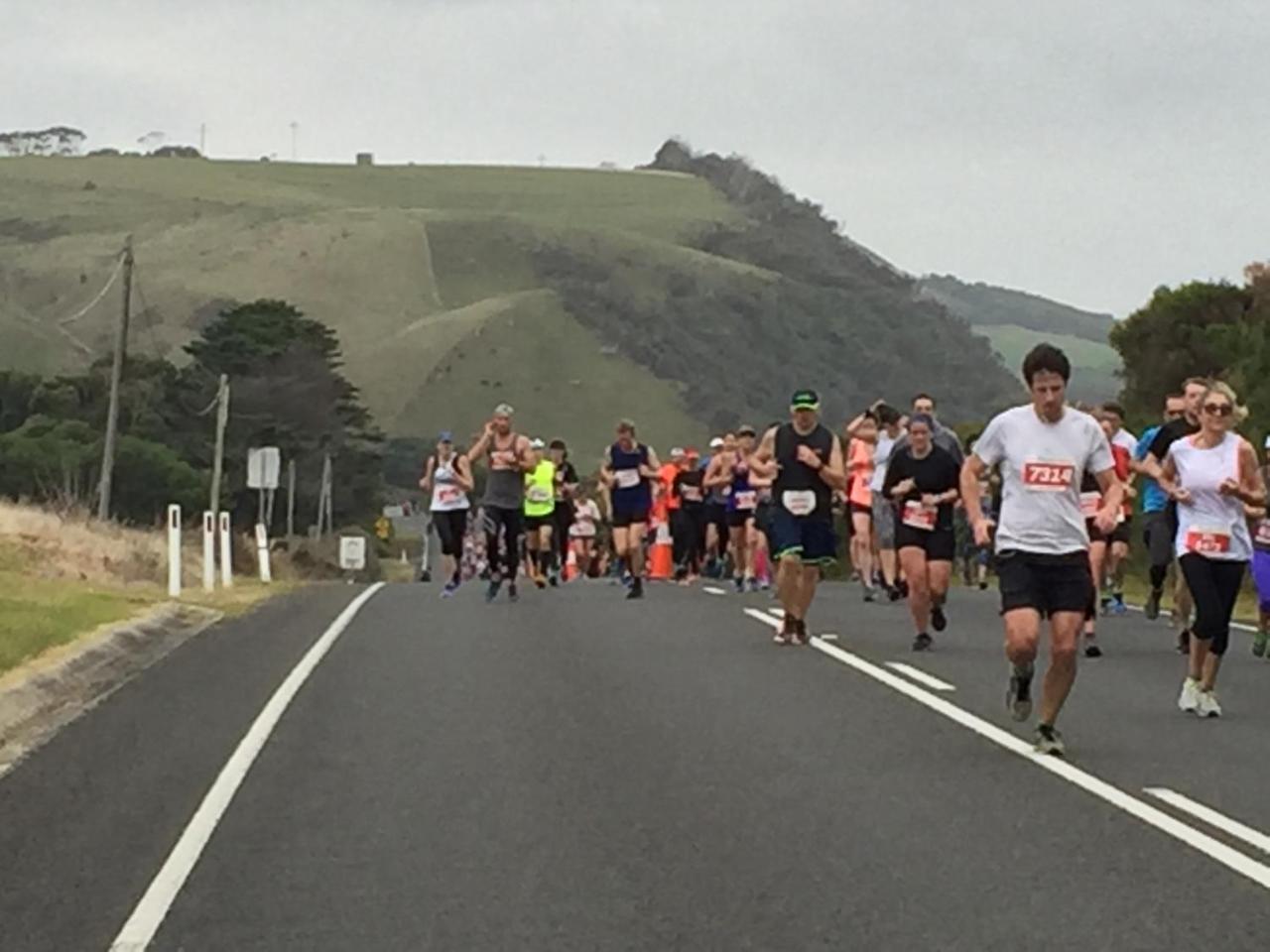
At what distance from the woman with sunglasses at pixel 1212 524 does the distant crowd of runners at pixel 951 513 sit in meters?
0.01

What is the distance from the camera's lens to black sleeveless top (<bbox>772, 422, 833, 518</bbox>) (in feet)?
59.9

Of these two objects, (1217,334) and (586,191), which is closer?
(1217,334)

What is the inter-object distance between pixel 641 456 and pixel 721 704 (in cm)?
1169

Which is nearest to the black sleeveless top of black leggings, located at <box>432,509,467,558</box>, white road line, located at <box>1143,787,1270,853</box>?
white road line, located at <box>1143,787,1270,853</box>

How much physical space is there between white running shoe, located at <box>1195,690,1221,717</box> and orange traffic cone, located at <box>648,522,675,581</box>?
64.4 ft

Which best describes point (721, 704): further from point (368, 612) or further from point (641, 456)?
point (641, 456)

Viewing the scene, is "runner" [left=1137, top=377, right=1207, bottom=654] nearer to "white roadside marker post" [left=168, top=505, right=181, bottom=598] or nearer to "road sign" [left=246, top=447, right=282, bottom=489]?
"white roadside marker post" [left=168, top=505, right=181, bottom=598]

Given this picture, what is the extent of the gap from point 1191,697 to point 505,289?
139938mm

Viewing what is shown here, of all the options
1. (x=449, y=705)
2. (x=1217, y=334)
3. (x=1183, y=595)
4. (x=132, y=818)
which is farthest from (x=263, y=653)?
(x=1217, y=334)

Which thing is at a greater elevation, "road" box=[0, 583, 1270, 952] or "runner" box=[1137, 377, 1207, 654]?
"runner" box=[1137, 377, 1207, 654]

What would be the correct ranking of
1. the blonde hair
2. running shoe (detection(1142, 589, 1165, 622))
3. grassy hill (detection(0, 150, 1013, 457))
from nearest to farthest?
the blonde hair → running shoe (detection(1142, 589, 1165, 622)) → grassy hill (detection(0, 150, 1013, 457))

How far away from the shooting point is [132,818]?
10.7 m

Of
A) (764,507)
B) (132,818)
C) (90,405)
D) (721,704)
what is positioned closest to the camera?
(132,818)

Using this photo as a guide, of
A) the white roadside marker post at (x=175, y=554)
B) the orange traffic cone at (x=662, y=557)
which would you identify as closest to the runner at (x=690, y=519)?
the orange traffic cone at (x=662, y=557)
